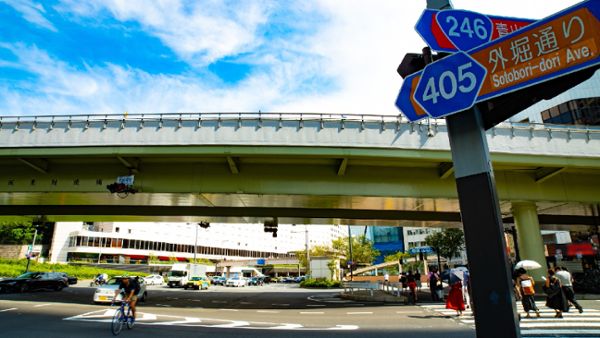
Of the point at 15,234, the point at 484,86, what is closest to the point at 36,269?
the point at 15,234

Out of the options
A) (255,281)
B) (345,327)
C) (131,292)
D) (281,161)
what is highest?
(281,161)

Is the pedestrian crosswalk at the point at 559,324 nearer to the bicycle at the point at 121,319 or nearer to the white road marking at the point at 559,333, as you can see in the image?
the white road marking at the point at 559,333

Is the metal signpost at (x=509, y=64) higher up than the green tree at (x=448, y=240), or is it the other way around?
the green tree at (x=448, y=240)

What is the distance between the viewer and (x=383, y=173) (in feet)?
62.3

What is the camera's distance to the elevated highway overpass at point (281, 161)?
56.4ft

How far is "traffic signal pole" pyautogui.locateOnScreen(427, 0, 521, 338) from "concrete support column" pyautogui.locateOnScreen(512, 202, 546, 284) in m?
Answer: 19.1

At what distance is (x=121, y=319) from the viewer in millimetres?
10664

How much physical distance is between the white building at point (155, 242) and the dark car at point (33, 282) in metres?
32.3

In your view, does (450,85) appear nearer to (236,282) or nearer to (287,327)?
(287,327)

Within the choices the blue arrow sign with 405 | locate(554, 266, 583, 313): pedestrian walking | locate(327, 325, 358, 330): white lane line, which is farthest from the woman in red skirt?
the blue arrow sign with 405

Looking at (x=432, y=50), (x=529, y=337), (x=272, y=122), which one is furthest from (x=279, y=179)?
(x=432, y=50)

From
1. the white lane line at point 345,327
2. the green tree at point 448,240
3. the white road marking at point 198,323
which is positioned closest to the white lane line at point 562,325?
the white lane line at point 345,327

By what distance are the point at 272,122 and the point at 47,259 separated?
249 ft

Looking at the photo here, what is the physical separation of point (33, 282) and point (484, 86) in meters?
35.7
